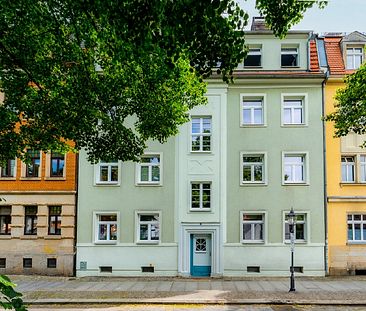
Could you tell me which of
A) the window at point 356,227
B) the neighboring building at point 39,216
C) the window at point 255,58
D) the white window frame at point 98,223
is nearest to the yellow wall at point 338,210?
the window at point 356,227

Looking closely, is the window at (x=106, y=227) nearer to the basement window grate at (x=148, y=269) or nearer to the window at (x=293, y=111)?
the basement window grate at (x=148, y=269)

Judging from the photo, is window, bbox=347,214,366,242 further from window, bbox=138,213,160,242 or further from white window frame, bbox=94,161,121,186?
white window frame, bbox=94,161,121,186

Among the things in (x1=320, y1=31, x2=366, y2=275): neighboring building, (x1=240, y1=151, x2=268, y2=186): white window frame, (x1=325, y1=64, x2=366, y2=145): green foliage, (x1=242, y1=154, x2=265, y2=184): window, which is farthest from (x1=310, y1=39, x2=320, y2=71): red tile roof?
(x1=325, y1=64, x2=366, y2=145): green foliage

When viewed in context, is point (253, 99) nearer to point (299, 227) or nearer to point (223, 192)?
point (223, 192)

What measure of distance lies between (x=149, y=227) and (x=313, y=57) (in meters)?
12.9

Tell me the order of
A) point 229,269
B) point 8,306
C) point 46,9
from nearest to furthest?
point 8,306, point 46,9, point 229,269

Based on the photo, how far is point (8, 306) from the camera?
3.16m

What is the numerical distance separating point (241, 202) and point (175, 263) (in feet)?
15.2

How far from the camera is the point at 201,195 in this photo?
2347 cm

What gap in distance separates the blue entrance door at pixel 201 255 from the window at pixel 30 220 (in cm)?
854

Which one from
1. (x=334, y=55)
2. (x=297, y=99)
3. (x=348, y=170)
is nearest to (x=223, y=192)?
(x=297, y=99)

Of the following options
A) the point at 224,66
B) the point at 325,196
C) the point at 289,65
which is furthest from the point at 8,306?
the point at 289,65

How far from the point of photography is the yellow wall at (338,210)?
2289 centimetres

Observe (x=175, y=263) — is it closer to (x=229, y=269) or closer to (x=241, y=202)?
(x=229, y=269)
